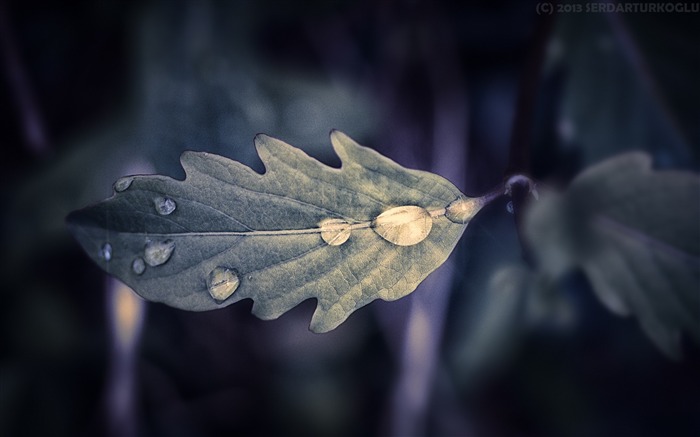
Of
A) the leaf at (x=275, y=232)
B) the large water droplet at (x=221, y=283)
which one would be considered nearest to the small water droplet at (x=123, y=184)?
the leaf at (x=275, y=232)

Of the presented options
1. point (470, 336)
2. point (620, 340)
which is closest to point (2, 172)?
point (470, 336)

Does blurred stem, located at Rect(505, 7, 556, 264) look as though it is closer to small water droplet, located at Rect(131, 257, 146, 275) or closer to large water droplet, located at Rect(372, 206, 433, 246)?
large water droplet, located at Rect(372, 206, 433, 246)

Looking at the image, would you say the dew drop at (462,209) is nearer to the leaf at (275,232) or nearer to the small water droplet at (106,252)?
the leaf at (275,232)

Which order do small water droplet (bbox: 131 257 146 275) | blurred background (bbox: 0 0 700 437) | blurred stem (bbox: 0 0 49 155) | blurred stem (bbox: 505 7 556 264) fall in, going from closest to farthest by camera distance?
1. small water droplet (bbox: 131 257 146 275)
2. blurred stem (bbox: 505 7 556 264)
3. blurred background (bbox: 0 0 700 437)
4. blurred stem (bbox: 0 0 49 155)

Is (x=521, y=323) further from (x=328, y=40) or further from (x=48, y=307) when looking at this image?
(x=48, y=307)

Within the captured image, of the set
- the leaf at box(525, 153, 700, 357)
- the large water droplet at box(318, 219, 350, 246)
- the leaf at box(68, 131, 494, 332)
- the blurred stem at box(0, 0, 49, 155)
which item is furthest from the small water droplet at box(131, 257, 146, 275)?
the blurred stem at box(0, 0, 49, 155)

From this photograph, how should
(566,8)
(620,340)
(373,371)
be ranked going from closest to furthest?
(566,8), (620,340), (373,371)

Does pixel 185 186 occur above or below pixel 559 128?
below

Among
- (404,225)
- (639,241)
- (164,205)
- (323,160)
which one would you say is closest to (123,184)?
(164,205)
